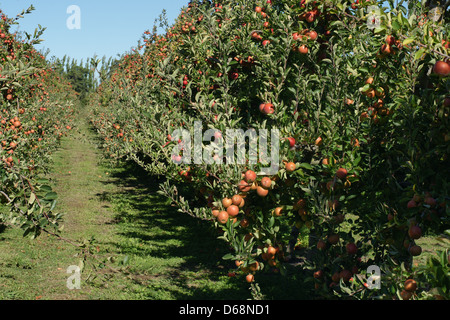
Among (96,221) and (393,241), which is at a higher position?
(393,241)

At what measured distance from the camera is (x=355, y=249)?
3.73 metres

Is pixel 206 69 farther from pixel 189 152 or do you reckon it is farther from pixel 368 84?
pixel 368 84

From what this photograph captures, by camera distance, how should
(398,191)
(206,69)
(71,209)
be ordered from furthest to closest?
(71,209), (206,69), (398,191)

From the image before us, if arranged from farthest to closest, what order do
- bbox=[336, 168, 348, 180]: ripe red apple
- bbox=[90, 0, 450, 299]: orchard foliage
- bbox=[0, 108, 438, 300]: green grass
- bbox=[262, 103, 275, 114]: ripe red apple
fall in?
bbox=[0, 108, 438, 300]: green grass → bbox=[262, 103, 275, 114]: ripe red apple → bbox=[336, 168, 348, 180]: ripe red apple → bbox=[90, 0, 450, 299]: orchard foliage

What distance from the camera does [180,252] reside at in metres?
8.88

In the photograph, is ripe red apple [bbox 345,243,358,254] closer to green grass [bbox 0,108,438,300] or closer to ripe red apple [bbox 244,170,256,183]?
ripe red apple [bbox 244,170,256,183]

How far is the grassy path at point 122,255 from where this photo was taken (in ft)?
21.6

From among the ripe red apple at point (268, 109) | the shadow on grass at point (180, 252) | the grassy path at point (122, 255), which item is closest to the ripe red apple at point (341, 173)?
the ripe red apple at point (268, 109)

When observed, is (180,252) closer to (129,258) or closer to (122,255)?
(122,255)

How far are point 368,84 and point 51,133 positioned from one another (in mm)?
11138

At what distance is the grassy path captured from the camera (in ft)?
21.6

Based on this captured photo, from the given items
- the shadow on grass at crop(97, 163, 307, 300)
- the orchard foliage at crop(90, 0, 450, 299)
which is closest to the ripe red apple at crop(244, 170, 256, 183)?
the orchard foliage at crop(90, 0, 450, 299)

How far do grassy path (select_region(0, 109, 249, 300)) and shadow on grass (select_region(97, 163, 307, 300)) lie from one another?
0.02 meters
